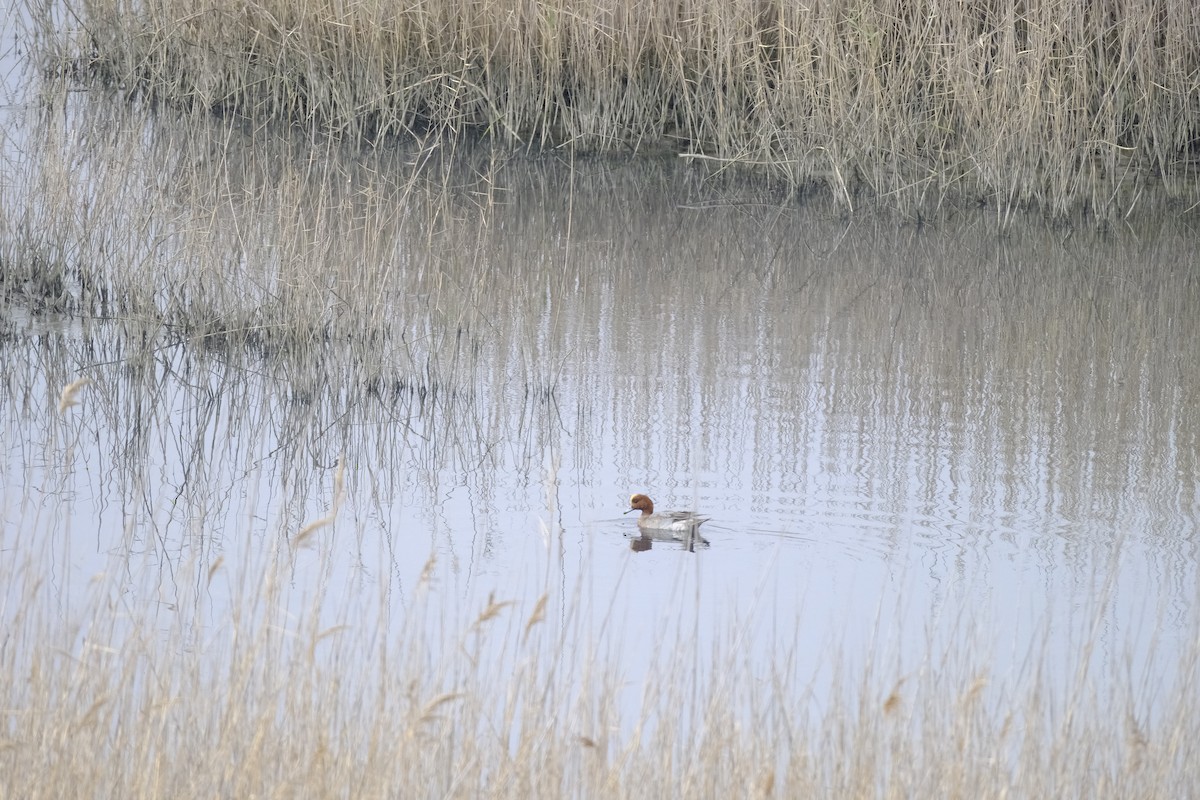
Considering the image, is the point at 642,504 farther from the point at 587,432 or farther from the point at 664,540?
the point at 587,432

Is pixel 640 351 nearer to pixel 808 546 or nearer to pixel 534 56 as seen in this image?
pixel 808 546

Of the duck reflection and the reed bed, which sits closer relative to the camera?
the duck reflection

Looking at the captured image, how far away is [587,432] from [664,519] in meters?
1.16

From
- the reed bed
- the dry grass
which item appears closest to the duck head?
the dry grass

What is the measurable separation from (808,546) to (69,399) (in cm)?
245

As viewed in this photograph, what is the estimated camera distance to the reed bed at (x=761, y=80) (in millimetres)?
11000

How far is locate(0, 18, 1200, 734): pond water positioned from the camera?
4484mm

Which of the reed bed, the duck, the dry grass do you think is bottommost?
the dry grass

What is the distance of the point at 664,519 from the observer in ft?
16.3

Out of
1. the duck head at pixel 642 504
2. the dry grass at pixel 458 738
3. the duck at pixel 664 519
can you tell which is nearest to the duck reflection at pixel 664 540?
the duck at pixel 664 519

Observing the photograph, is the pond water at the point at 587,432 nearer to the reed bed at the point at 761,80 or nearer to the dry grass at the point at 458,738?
the dry grass at the point at 458,738

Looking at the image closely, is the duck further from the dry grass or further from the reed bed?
the reed bed

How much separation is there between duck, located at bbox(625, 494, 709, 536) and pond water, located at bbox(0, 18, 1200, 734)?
6 centimetres

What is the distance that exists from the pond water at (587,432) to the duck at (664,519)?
0.19 ft
